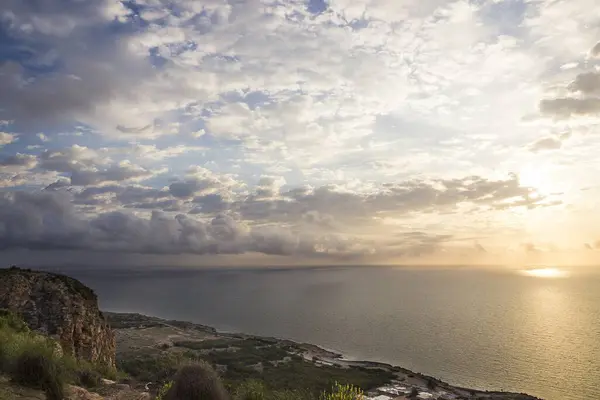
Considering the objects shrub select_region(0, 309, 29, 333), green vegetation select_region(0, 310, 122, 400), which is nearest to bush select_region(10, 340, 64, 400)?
→ green vegetation select_region(0, 310, 122, 400)

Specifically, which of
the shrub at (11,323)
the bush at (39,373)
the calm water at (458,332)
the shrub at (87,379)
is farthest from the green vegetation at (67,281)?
the calm water at (458,332)

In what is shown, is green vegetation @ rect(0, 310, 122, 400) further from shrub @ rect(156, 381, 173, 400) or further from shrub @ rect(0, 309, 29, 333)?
shrub @ rect(0, 309, 29, 333)

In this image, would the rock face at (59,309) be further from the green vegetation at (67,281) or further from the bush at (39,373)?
the bush at (39,373)

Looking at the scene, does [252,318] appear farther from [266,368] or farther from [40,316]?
[40,316]

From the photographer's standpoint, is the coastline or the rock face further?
the coastline

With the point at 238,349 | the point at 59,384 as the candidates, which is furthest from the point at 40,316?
the point at 238,349

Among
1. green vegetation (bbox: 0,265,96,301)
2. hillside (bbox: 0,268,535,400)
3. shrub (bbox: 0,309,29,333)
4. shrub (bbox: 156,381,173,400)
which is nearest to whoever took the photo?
hillside (bbox: 0,268,535,400)

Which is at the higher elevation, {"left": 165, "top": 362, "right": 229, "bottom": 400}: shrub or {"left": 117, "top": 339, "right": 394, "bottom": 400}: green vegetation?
{"left": 165, "top": 362, "right": 229, "bottom": 400}: shrub
